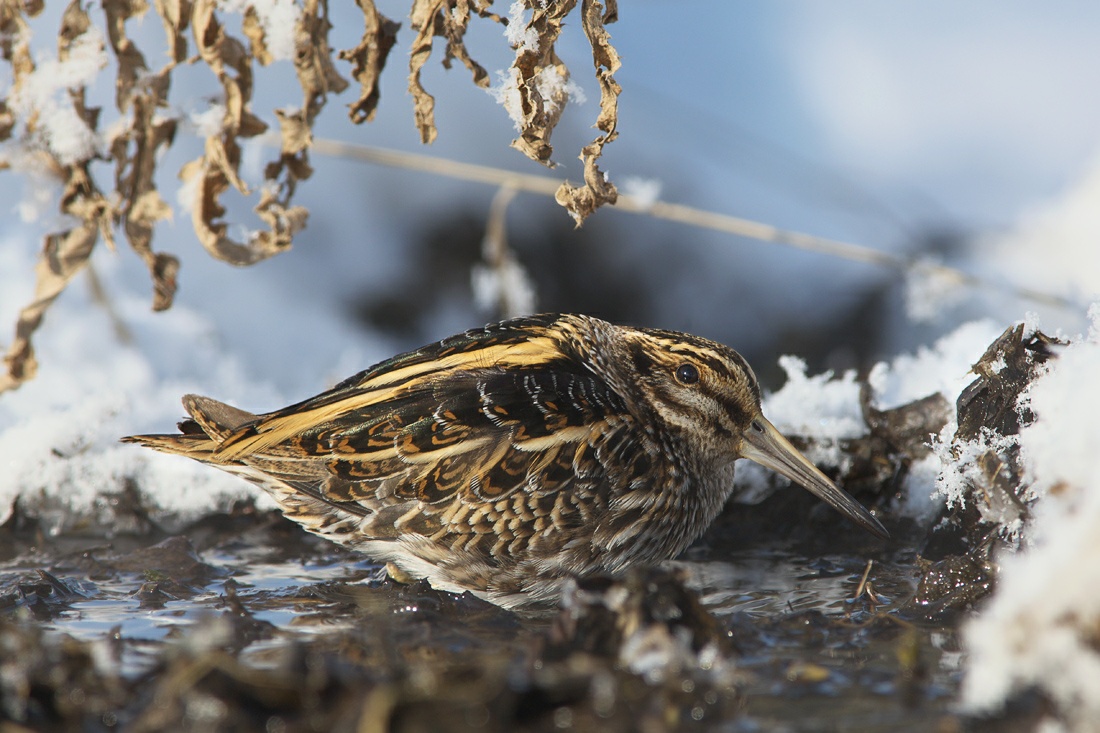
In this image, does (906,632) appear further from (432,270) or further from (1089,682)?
(432,270)

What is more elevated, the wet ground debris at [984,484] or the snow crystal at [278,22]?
the snow crystal at [278,22]

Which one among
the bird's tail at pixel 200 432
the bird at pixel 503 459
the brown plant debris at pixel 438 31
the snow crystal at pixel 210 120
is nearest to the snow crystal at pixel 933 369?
the bird at pixel 503 459

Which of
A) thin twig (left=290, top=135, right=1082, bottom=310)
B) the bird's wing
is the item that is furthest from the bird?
thin twig (left=290, top=135, right=1082, bottom=310)

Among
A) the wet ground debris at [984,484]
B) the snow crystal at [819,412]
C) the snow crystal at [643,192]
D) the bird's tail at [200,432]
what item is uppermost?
the snow crystal at [643,192]

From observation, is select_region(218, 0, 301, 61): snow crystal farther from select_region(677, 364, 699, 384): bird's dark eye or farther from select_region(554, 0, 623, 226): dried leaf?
select_region(677, 364, 699, 384): bird's dark eye

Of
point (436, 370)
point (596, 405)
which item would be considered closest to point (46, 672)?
point (436, 370)

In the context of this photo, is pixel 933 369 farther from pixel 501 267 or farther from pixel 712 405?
pixel 501 267

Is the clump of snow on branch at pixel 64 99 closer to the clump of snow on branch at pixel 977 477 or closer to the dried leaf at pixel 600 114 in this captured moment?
the dried leaf at pixel 600 114
